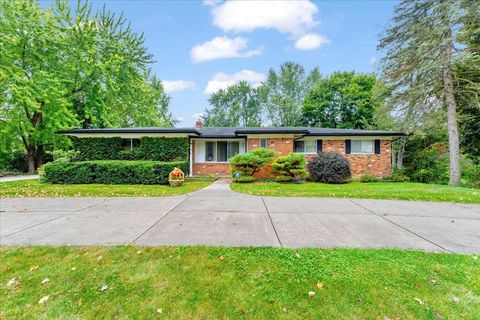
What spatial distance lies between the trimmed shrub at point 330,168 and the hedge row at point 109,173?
26.4 ft

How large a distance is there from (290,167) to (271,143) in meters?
2.18

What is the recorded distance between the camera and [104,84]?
18.9 m

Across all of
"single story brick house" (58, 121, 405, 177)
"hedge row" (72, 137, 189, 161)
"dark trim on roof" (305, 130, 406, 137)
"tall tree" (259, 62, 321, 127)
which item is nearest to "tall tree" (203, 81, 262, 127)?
"tall tree" (259, 62, 321, 127)

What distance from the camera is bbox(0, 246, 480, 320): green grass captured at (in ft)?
7.36

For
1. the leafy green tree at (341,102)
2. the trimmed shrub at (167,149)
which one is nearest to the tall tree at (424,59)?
the leafy green tree at (341,102)

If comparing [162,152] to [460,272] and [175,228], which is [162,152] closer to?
[175,228]

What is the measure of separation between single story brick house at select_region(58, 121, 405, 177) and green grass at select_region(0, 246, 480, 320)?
9.67 metres

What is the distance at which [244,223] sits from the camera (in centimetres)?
493

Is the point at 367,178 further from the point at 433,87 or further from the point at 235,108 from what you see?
the point at 235,108

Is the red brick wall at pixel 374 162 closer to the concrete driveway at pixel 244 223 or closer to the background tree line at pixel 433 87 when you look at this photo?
the background tree line at pixel 433 87

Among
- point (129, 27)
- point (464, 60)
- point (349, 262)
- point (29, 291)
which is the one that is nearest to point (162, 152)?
point (29, 291)

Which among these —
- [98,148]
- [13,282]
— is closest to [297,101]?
[98,148]

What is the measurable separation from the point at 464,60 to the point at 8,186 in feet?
74.1

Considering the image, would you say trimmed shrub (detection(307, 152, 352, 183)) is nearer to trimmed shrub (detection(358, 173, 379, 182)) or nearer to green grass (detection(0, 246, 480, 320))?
trimmed shrub (detection(358, 173, 379, 182))
